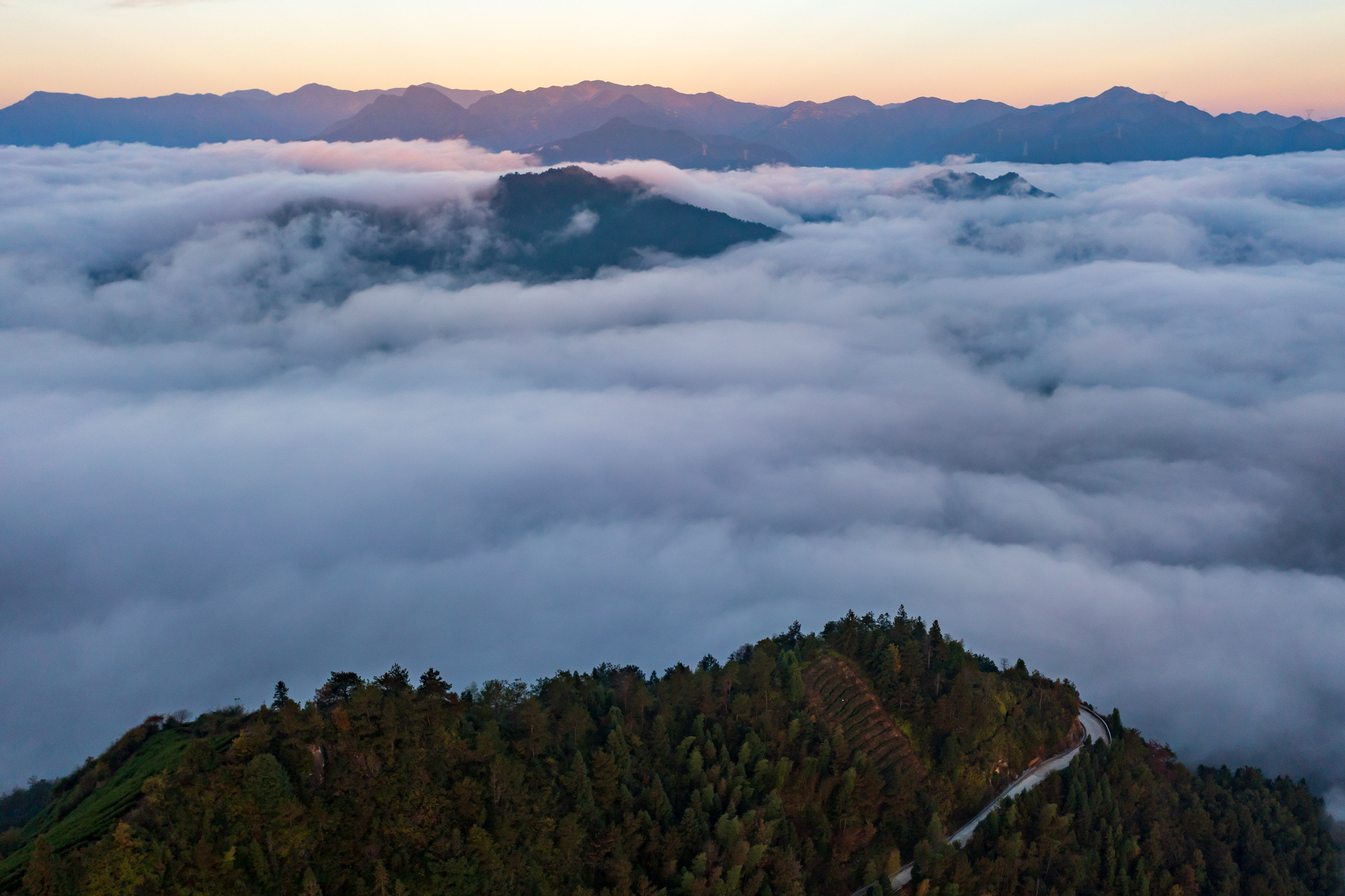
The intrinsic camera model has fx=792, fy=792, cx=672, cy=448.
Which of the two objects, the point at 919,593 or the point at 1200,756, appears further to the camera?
the point at 919,593

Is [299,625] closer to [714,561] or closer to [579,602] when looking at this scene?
[579,602]

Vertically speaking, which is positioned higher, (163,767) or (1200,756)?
(163,767)

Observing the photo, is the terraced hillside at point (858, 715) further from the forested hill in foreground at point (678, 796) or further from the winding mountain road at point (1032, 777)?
the winding mountain road at point (1032, 777)

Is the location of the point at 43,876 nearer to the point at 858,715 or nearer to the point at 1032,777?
the point at 858,715

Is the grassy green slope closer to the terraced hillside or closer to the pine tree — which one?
the pine tree

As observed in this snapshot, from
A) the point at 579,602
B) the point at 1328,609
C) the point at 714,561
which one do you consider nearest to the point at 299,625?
the point at 579,602

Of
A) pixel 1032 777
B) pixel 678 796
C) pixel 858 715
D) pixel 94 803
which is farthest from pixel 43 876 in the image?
pixel 1032 777

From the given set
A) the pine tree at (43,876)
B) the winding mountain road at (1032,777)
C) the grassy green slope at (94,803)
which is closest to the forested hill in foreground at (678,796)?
the pine tree at (43,876)
